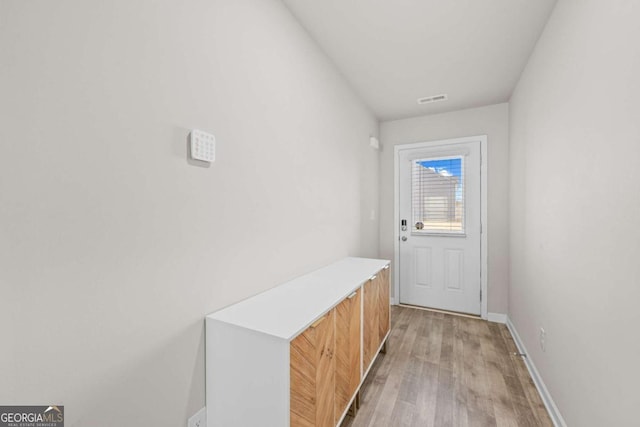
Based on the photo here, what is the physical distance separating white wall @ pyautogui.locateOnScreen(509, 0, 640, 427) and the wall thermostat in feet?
5.39

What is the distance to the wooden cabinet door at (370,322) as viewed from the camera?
1.92 m

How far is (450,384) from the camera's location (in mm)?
2062

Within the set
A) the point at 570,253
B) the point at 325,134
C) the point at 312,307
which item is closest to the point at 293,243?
the point at 312,307

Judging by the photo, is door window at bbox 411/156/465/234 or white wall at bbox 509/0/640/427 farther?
door window at bbox 411/156/465/234

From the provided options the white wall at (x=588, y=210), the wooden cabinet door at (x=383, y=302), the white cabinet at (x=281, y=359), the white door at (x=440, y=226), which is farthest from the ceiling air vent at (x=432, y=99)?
the white cabinet at (x=281, y=359)

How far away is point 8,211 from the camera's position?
0.71 m

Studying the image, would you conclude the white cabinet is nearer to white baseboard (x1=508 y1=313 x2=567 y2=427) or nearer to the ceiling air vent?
white baseboard (x1=508 y1=313 x2=567 y2=427)

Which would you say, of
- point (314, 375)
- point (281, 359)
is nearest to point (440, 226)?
point (314, 375)

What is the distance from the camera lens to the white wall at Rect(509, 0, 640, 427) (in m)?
1.02

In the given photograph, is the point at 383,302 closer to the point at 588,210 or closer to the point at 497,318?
the point at 588,210

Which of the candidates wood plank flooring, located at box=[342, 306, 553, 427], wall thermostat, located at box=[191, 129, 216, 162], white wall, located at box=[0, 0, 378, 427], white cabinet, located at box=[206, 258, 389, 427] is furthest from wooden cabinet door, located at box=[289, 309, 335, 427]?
wall thermostat, located at box=[191, 129, 216, 162]

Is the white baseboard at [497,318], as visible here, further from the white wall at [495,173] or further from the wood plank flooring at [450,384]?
the wood plank flooring at [450,384]

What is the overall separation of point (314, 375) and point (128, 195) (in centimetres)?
105

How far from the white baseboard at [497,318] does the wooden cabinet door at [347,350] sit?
93.3 inches
